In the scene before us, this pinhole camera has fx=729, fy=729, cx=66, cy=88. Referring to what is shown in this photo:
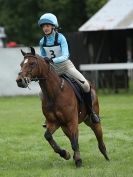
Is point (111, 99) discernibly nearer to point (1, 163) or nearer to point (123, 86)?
point (123, 86)

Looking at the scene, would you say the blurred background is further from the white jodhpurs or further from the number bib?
the number bib

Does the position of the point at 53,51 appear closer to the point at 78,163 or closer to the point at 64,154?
the point at 64,154

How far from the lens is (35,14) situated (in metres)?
54.6

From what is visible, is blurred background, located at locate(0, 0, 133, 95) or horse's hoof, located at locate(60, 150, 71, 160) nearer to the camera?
horse's hoof, located at locate(60, 150, 71, 160)

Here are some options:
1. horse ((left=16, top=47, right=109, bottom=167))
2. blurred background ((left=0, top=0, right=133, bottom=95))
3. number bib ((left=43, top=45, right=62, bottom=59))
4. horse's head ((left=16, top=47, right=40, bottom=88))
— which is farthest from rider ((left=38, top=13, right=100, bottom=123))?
blurred background ((left=0, top=0, right=133, bottom=95))

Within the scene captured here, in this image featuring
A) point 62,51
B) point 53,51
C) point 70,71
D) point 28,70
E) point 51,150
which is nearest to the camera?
point 28,70

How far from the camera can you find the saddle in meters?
12.4

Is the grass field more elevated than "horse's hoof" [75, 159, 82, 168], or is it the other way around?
A: "horse's hoof" [75, 159, 82, 168]

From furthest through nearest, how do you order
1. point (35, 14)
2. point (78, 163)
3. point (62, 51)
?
1. point (35, 14)
2. point (62, 51)
3. point (78, 163)

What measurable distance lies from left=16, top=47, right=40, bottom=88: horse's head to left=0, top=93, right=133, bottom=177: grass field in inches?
56.7

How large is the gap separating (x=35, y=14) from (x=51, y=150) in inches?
1607

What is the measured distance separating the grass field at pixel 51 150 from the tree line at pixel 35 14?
27395 mm

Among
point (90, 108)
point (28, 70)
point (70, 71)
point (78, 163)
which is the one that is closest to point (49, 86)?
point (28, 70)

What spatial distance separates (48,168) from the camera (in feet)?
38.9
